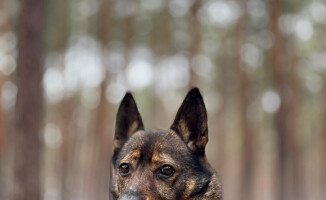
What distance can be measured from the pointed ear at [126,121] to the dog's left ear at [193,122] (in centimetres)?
72

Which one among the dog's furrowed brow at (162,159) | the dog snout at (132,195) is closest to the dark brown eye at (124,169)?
the dog's furrowed brow at (162,159)

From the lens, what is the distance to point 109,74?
87.5ft

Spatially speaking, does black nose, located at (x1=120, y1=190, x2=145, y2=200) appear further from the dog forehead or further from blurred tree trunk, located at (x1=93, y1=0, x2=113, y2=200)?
blurred tree trunk, located at (x1=93, y1=0, x2=113, y2=200)

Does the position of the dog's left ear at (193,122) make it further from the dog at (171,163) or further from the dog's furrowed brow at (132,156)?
the dog's furrowed brow at (132,156)

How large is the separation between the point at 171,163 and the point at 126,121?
1.27 meters

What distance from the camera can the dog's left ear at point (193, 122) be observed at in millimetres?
6047

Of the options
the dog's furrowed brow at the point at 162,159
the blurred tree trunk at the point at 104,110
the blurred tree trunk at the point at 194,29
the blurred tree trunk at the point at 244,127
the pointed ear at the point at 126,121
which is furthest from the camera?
the blurred tree trunk at the point at 104,110

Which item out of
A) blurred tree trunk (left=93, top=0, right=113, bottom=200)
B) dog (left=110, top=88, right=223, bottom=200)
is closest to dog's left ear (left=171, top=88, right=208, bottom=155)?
dog (left=110, top=88, right=223, bottom=200)

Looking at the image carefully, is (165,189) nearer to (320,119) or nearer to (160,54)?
(160,54)

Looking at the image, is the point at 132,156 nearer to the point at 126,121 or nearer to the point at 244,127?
the point at 126,121

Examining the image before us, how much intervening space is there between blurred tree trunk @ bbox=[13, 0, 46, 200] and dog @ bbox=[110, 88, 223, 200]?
14.3 ft

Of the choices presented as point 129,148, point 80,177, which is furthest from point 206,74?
point 129,148

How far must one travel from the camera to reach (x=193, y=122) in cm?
619

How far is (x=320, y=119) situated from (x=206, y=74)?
30.5 feet
